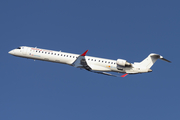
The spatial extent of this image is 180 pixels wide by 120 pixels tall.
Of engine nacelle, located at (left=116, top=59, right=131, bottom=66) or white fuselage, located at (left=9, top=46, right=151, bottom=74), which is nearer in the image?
engine nacelle, located at (left=116, top=59, right=131, bottom=66)

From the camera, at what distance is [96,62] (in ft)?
151

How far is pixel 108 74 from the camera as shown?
156 feet

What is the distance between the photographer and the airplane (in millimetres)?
44906

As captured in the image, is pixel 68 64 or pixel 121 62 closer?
pixel 121 62

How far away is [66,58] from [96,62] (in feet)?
17.5

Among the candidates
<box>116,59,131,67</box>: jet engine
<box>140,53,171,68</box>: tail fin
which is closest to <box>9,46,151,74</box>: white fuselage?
<box>116,59,131,67</box>: jet engine

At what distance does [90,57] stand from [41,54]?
892 centimetres

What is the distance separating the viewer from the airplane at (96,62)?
44.9 metres

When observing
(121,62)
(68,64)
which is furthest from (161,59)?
(68,64)

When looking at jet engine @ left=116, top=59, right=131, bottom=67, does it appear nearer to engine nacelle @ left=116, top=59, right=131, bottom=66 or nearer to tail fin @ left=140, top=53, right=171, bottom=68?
engine nacelle @ left=116, top=59, right=131, bottom=66

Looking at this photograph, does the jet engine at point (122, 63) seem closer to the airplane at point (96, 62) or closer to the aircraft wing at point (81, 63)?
the airplane at point (96, 62)

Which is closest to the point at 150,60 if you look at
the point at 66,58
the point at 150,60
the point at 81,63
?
the point at 150,60

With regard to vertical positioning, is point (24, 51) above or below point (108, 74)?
above

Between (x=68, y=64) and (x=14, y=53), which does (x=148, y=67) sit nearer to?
(x=68, y=64)
